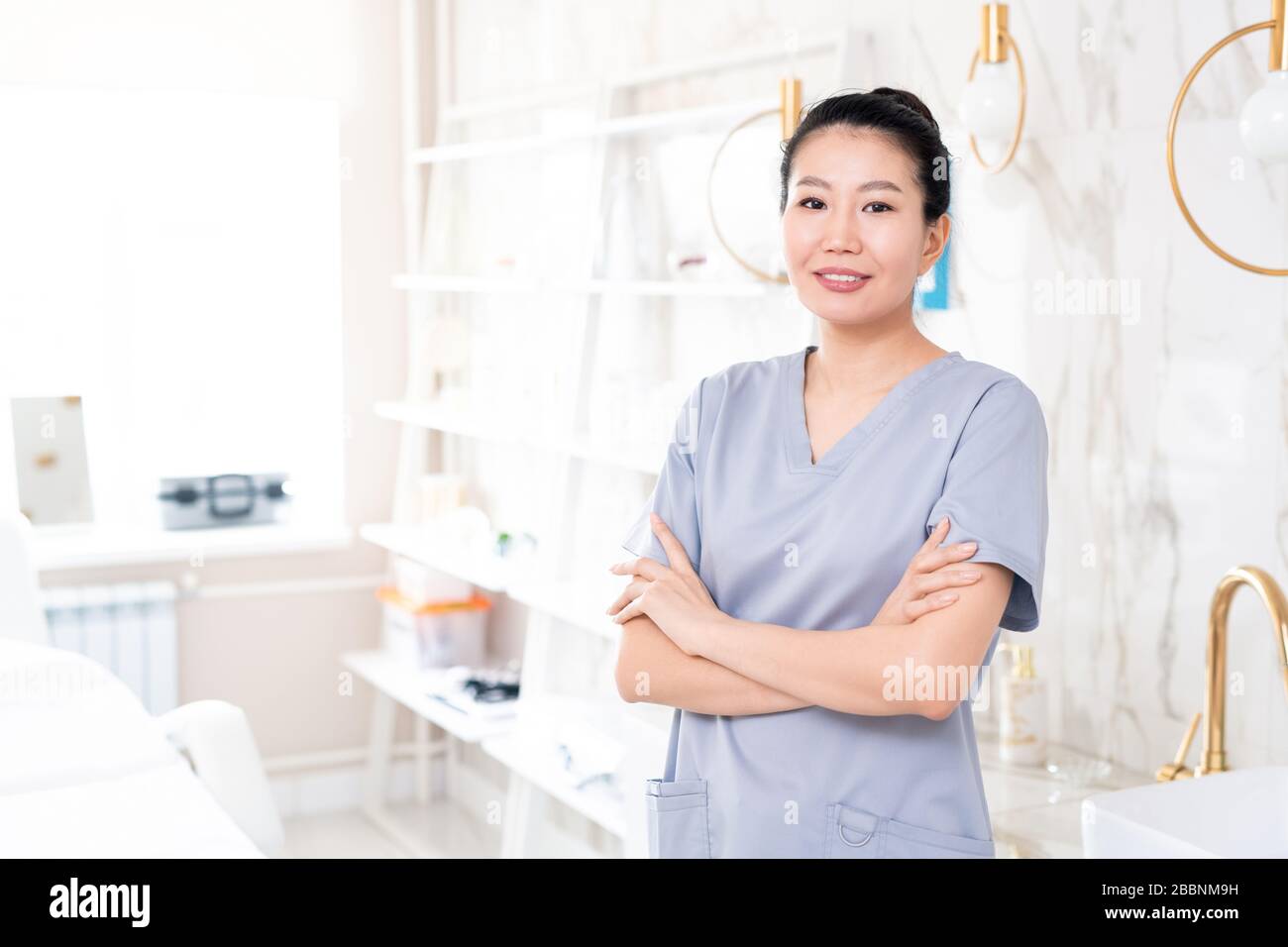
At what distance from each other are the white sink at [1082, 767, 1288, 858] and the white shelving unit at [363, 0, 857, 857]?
2.82 feet

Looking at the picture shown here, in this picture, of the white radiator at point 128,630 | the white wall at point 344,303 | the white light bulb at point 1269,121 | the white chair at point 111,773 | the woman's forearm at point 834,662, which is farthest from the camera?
the white wall at point 344,303

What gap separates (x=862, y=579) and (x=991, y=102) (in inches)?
36.1

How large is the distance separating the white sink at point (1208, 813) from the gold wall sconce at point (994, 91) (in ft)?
2.85

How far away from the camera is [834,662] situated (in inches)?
43.9

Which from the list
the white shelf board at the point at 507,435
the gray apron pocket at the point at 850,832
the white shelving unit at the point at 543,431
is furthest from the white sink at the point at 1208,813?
the white shelf board at the point at 507,435

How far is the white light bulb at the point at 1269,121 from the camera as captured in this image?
1.38 meters

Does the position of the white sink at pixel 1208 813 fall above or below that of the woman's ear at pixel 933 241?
below

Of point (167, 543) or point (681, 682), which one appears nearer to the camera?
point (681, 682)

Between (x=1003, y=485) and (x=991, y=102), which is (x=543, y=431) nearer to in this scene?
(x=991, y=102)

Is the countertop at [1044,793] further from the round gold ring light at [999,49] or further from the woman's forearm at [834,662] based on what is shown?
the round gold ring light at [999,49]

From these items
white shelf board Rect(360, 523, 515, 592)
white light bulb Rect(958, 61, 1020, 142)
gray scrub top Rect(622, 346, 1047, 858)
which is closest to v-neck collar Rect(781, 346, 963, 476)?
gray scrub top Rect(622, 346, 1047, 858)

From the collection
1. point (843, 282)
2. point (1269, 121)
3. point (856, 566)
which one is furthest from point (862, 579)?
point (1269, 121)

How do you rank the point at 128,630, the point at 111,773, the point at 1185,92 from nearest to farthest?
the point at 1185,92
the point at 111,773
the point at 128,630
